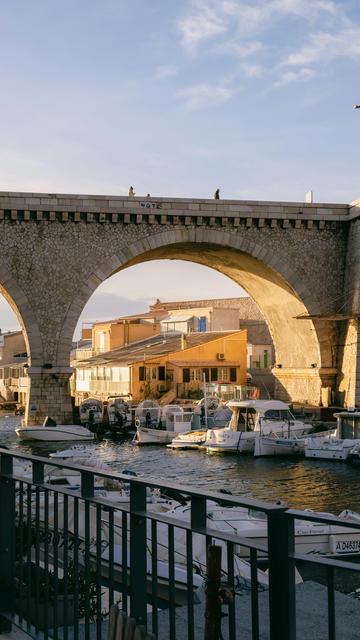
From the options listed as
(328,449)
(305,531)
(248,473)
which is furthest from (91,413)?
(305,531)

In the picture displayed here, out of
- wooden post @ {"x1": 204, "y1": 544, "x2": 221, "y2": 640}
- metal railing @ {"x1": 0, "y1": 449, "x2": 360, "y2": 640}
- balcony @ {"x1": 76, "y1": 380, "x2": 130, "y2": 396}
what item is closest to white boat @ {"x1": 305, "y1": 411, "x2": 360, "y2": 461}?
balcony @ {"x1": 76, "y1": 380, "x2": 130, "y2": 396}

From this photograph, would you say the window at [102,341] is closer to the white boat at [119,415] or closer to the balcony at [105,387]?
the balcony at [105,387]

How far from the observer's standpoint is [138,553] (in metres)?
3.76

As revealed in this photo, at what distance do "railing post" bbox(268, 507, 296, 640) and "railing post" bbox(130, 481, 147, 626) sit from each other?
34.4 inches

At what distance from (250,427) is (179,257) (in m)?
12.2

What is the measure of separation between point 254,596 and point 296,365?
35.4 meters

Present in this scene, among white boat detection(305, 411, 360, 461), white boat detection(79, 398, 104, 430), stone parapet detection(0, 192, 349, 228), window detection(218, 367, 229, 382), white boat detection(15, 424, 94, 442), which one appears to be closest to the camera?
white boat detection(305, 411, 360, 461)

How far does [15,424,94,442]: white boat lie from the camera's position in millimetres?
30562

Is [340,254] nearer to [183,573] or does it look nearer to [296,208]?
[296,208]

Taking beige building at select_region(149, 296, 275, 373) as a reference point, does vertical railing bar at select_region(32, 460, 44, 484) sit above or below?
below

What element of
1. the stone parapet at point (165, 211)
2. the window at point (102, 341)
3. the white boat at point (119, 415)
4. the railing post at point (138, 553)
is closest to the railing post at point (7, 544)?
the railing post at point (138, 553)

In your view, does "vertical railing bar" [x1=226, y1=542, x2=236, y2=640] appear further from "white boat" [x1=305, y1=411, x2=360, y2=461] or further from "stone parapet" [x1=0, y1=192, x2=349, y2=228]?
"stone parapet" [x1=0, y1=192, x2=349, y2=228]

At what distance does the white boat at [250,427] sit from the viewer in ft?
89.2

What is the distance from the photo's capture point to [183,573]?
23.5 ft
